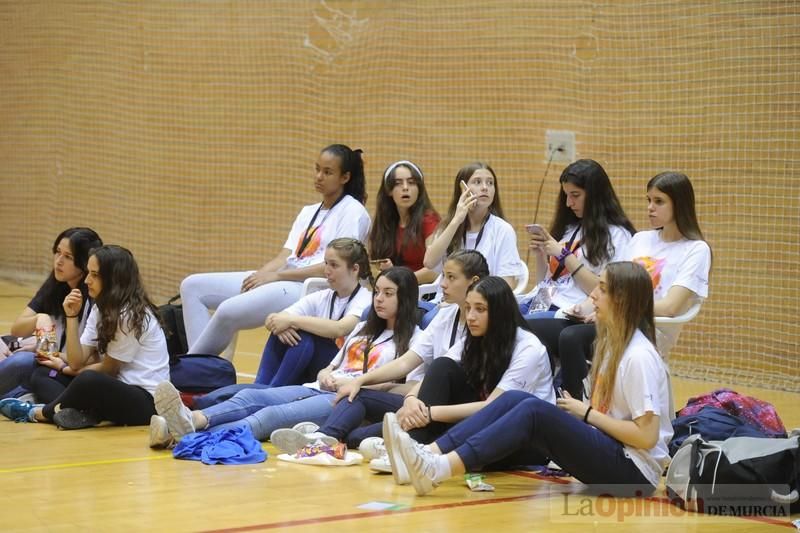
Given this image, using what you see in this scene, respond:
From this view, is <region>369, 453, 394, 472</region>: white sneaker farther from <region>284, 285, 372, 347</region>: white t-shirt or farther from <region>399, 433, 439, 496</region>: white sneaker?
<region>284, 285, 372, 347</region>: white t-shirt

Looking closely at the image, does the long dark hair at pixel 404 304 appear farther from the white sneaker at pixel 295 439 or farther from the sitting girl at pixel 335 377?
the white sneaker at pixel 295 439

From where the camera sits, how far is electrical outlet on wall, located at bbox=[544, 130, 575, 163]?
9016 mm

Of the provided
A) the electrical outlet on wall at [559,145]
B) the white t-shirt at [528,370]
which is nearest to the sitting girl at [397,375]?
the white t-shirt at [528,370]

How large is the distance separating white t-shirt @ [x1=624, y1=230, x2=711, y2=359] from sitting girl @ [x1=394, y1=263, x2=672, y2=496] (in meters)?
0.85

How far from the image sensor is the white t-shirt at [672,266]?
529 cm

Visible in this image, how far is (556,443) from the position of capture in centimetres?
425

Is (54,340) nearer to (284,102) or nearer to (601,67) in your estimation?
(601,67)

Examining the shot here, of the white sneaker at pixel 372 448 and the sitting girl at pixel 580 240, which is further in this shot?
the sitting girl at pixel 580 240

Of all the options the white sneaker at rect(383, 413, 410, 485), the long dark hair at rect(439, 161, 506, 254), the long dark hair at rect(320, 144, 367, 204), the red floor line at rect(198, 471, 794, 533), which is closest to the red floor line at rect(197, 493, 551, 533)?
the red floor line at rect(198, 471, 794, 533)

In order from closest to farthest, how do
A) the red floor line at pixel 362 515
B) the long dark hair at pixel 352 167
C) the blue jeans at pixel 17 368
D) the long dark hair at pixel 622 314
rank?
the red floor line at pixel 362 515
the long dark hair at pixel 622 314
the blue jeans at pixel 17 368
the long dark hair at pixel 352 167

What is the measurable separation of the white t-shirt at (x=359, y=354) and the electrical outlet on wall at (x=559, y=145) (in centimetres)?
367

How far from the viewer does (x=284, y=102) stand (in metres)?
11.1

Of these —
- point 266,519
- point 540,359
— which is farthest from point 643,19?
point 266,519

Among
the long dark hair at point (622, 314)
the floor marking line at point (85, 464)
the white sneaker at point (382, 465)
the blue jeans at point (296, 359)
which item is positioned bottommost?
the floor marking line at point (85, 464)
